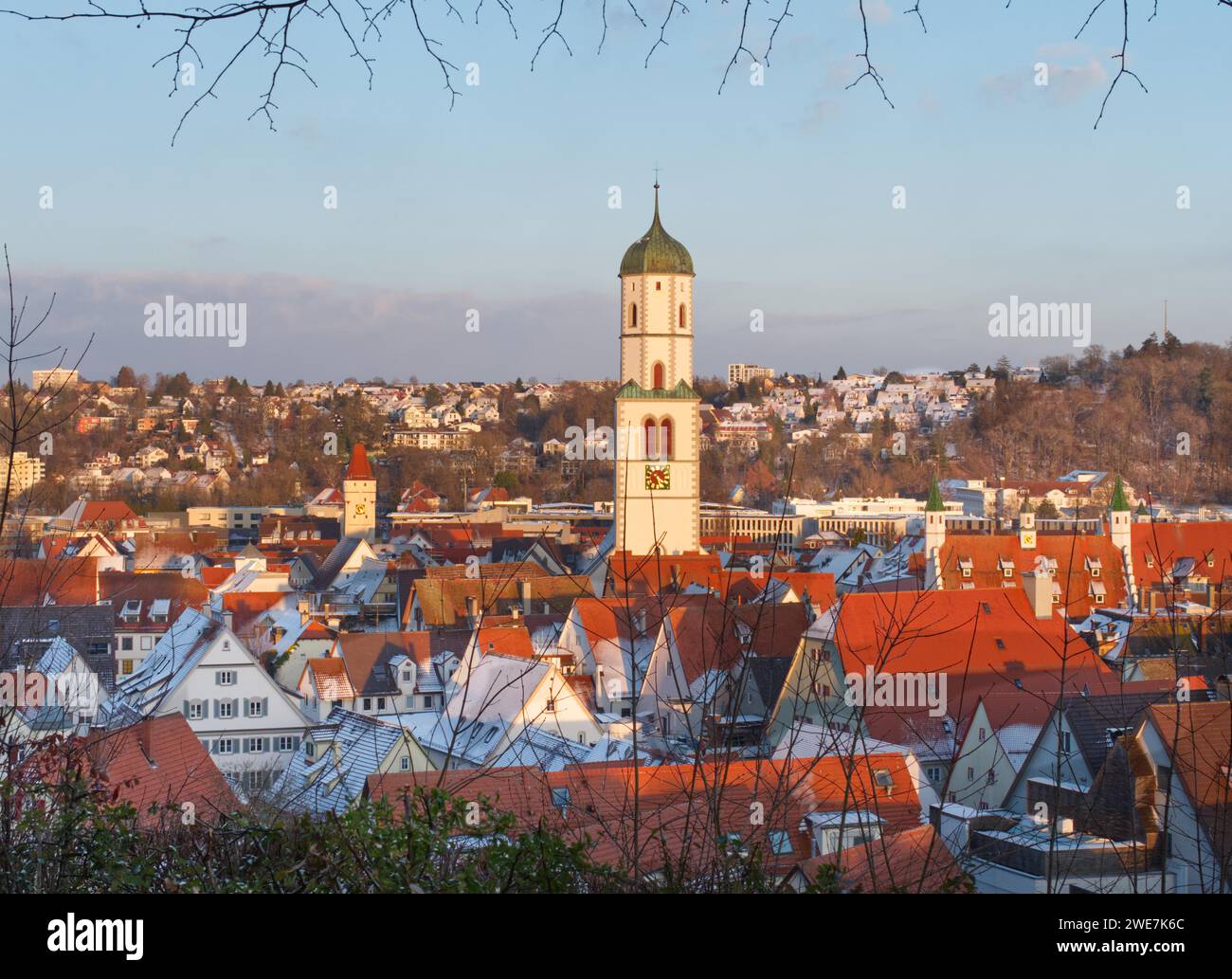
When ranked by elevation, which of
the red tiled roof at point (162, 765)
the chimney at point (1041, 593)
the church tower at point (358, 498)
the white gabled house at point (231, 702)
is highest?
the church tower at point (358, 498)

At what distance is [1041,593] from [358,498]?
38.8m

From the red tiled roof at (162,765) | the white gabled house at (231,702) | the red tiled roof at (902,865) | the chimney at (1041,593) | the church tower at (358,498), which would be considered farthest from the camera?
the church tower at (358,498)

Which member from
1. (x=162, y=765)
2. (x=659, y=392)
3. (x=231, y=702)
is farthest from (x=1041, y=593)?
(x=162, y=765)

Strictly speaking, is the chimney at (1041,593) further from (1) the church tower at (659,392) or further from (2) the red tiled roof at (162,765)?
(2) the red tiled roof at (162,765)

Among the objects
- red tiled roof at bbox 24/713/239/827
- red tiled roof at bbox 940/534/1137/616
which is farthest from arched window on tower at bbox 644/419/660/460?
red tiled roof at bbox 24/713/239/827

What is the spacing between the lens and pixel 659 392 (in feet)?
103

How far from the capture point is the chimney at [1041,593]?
20.2 meters

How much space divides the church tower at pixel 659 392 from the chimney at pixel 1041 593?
10.6 m

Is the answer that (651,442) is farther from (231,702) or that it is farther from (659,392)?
(231,702)

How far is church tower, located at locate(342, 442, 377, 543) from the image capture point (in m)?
55.2

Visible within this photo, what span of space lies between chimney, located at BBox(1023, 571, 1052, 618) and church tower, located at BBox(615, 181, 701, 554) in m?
10.6

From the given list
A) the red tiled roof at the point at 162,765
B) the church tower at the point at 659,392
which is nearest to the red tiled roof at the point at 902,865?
the red tiled roof at the point at 162,765

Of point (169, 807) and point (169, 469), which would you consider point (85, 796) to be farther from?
point (169, 469)

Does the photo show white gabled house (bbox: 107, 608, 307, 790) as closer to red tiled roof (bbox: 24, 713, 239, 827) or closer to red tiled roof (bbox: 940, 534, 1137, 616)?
red tiled roof (bbox: 24, 713, 239, 827)
